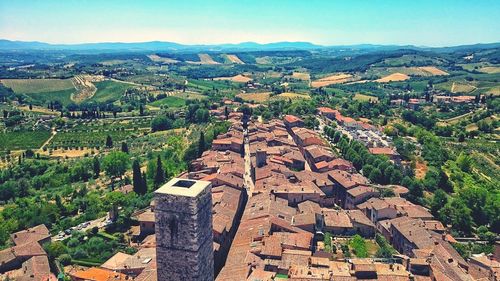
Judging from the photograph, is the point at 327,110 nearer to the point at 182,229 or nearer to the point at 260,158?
the point at 260,158

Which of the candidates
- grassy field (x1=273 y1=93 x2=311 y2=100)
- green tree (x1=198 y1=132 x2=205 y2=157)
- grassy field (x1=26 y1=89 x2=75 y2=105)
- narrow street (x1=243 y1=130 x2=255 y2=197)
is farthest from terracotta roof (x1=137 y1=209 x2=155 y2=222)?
grassy field (x1=26 y1=89 x2=75 y2=105)

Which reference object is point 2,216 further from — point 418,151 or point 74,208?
point 418,151

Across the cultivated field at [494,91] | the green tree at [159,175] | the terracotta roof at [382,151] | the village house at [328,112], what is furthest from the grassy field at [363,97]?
the green tree at [159,175]

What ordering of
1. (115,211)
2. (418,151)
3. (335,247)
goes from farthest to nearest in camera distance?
(418,151), (115,211), (335,247)

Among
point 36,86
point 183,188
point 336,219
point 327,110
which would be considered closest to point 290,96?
point 327,110

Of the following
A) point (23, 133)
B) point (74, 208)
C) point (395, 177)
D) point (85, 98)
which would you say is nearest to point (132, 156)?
point (74, 208)

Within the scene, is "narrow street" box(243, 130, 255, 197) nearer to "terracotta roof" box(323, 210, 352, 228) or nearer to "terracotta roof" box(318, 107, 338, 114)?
"terracotta roof" box(323, 210, 352, 228)
